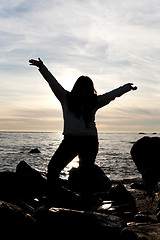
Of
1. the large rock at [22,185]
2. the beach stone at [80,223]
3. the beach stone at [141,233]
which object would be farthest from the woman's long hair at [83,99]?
the large rock at [22,185]

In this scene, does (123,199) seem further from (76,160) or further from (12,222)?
(76,160)

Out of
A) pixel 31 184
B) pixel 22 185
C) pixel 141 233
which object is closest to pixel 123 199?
pixel 31 184

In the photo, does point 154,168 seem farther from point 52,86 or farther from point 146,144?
point 52,86

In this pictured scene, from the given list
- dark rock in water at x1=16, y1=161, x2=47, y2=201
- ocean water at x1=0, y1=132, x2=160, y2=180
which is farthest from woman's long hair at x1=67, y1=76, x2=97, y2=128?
ocean water at x1=0, y1=132, x2=160, y2=180

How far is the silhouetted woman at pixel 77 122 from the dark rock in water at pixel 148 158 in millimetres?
7821

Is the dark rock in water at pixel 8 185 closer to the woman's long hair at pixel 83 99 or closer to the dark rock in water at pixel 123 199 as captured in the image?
the dark rock in water at pixel 123 199

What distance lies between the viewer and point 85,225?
479cm

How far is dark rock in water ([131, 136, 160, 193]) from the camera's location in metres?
12.6

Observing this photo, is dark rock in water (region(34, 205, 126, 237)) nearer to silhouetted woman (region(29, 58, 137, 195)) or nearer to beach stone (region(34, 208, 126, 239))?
beach stone (region(34, 208, 126, 239))

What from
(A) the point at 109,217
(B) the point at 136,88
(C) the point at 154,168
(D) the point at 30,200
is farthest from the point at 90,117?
(C) the point at 154,168

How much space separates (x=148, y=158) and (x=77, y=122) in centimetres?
1023

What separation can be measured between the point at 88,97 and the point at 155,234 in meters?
2.41

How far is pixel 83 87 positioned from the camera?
16.2ft

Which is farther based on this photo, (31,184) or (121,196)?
(121,196)
